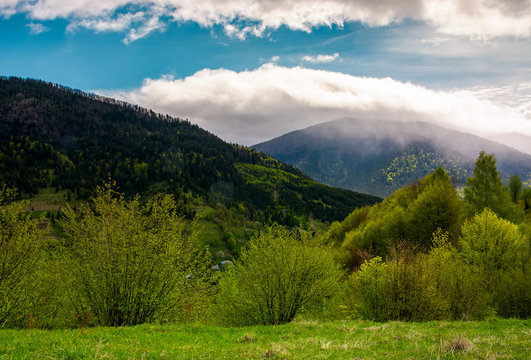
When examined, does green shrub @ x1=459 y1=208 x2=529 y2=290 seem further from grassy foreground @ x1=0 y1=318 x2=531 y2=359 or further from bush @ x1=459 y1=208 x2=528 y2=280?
grassy foreground @ x1=0 y1=318 x2=531 y2=359

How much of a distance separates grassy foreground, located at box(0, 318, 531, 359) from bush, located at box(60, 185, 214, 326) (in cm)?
617

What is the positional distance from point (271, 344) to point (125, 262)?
16.1 meters

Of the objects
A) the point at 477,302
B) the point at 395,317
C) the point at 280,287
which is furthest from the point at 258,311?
the point at 477,302

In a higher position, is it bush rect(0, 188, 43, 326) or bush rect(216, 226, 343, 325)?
bush rect(0, 188, 43, 326)

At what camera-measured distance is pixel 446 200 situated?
55.8 m

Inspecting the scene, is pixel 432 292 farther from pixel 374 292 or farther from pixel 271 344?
pixel 271 344

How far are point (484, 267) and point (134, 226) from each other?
136ft

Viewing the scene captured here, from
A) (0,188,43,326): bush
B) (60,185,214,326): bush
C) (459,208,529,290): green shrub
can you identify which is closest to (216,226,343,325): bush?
(60,185,214,326): bush

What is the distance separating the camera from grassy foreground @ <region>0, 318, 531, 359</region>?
1239 centimetres

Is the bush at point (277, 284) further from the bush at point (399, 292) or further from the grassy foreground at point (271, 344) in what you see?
the grassy foreground at point (271, 344)

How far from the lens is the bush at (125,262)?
25.0 m

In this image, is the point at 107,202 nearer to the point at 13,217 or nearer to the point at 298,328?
the point at 13,217

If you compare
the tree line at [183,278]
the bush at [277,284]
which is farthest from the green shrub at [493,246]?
the bush at [277,284]

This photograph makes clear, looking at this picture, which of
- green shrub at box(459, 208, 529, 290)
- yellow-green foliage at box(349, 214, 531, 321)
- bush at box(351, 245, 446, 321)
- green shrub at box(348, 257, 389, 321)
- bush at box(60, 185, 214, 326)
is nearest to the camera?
bush at box(60, 185, 214, 326)
